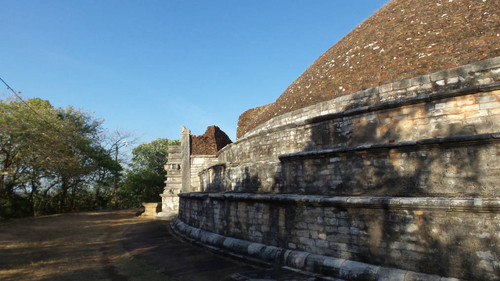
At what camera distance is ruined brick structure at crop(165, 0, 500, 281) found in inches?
164

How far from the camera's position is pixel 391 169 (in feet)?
16.9

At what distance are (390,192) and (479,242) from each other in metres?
1.46

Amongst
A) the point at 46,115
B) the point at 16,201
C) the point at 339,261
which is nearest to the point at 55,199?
the point at 16,201

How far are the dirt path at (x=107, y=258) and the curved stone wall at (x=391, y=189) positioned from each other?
116 cm

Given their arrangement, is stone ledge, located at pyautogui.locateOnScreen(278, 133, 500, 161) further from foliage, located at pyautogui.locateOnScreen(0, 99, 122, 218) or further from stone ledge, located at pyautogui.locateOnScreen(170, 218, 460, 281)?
foliage, located at pyautogui.locateOnScreen(0, 99, 122, 218)

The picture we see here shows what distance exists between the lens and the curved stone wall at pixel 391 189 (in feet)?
13.4

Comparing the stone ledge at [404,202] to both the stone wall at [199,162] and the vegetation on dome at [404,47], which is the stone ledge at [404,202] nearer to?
the vegetation on dome at [404,47]

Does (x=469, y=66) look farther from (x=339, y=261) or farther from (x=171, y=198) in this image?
(x=171, y=198)

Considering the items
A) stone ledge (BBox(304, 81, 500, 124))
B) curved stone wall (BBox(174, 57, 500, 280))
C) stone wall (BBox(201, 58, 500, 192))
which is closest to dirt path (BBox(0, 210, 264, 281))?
curved stone wall (BBox(174, 57, 500, 280))

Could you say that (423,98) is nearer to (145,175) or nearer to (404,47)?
(404,47)

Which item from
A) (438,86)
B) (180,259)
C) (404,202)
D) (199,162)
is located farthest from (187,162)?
(404,202)

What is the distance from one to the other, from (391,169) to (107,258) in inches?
303

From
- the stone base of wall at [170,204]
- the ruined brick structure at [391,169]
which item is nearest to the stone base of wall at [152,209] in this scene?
the stone base of wall at [170,204]

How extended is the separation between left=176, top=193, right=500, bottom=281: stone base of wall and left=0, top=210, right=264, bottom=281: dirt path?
101 cm
